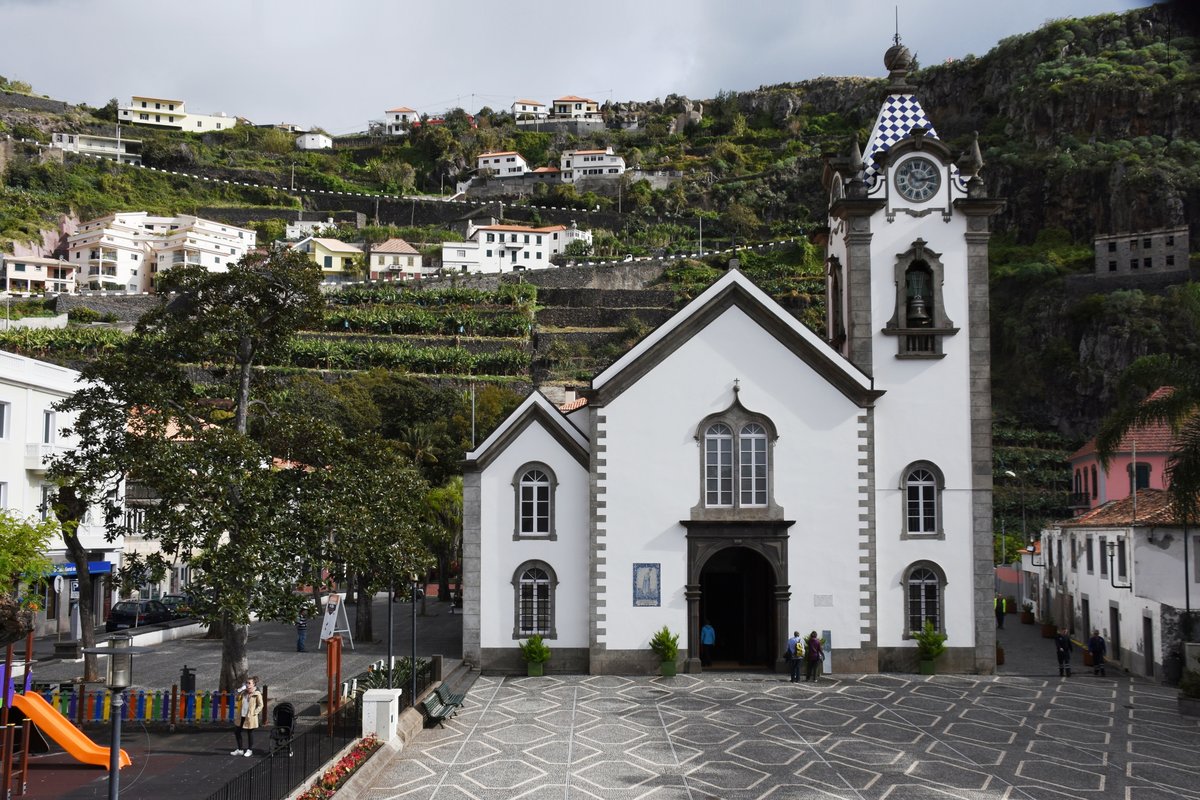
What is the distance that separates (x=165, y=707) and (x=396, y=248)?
364ft

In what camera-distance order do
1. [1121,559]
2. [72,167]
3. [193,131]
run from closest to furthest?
[1121,559] < [72,167] < [193,131]

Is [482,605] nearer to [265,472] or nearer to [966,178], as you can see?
[265,472]

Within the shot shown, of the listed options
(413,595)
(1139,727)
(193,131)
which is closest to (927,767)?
(1139,727)

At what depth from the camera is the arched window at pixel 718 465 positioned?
2823cm

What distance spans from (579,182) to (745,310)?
14079cm

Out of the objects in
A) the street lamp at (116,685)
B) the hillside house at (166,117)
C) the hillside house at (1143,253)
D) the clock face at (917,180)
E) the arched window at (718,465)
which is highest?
the hillside house at (166,117)

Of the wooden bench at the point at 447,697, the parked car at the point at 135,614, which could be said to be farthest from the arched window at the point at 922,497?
the parked car at the point at 135,614

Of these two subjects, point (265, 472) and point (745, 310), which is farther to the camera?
point (745, 310)

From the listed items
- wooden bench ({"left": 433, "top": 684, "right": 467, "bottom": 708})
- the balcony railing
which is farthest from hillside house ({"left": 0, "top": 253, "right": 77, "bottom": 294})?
wooden bench ({"left": 433, "top": 684, "right": 467, "bottom": 708})

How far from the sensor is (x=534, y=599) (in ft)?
94.1

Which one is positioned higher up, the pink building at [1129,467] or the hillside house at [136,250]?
the hillside house at [136,250]

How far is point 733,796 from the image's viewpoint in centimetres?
1633

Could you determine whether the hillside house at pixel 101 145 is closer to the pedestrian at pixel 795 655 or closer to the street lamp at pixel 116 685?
the street lamp at pixel 116 685

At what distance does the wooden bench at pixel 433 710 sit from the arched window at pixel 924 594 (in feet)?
39.8
